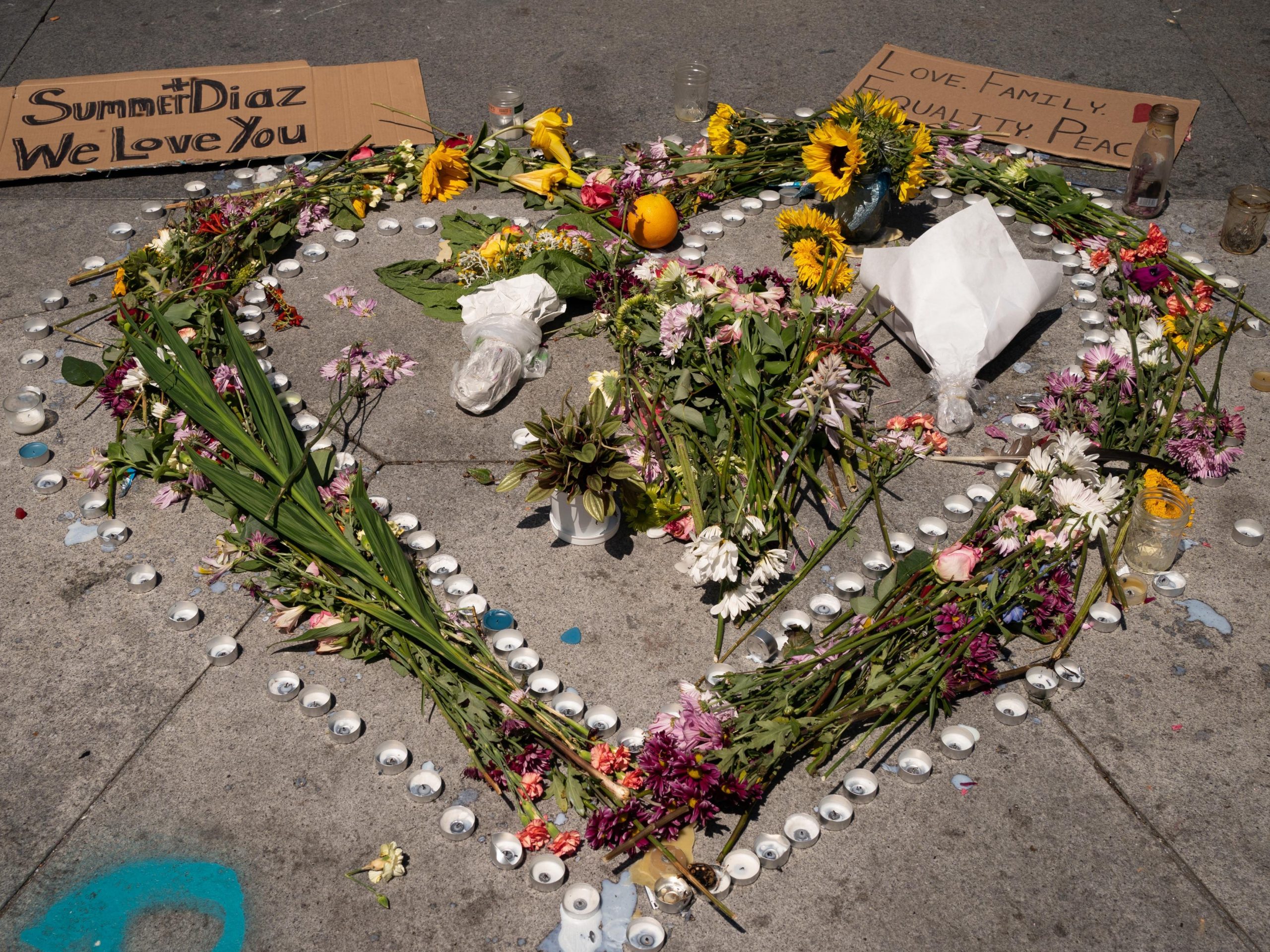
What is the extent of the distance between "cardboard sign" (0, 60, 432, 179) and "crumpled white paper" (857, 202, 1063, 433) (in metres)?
2.33

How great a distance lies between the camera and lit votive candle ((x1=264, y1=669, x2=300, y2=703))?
2.43 m

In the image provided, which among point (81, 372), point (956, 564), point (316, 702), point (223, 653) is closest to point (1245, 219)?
point (956, 564)

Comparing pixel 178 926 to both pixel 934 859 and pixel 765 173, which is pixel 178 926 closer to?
pixel 934 859

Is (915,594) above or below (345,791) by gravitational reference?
above

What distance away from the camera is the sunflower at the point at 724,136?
4043 millimetres

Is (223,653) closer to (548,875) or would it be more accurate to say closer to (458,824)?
(458,824)

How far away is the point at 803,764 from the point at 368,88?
3689 mm

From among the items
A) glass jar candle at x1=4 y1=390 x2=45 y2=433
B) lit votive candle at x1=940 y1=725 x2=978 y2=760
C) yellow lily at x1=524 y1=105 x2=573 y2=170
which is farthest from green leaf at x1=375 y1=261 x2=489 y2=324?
lit votive candle at x1=940 y1=725 x2=978 y2=760

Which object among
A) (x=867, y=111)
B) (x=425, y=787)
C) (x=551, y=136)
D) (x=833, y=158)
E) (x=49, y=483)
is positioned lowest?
(x=49, y=483)

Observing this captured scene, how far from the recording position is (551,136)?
4027mm

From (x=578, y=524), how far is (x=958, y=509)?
1019 millimetres

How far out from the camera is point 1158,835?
2.16 meters

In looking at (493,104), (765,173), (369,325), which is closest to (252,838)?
(369,325)

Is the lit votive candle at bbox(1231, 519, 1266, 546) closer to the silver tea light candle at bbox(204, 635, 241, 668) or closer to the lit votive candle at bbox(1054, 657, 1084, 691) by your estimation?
the lit votive candle at bbox(1054, 657, 1084, 691)
